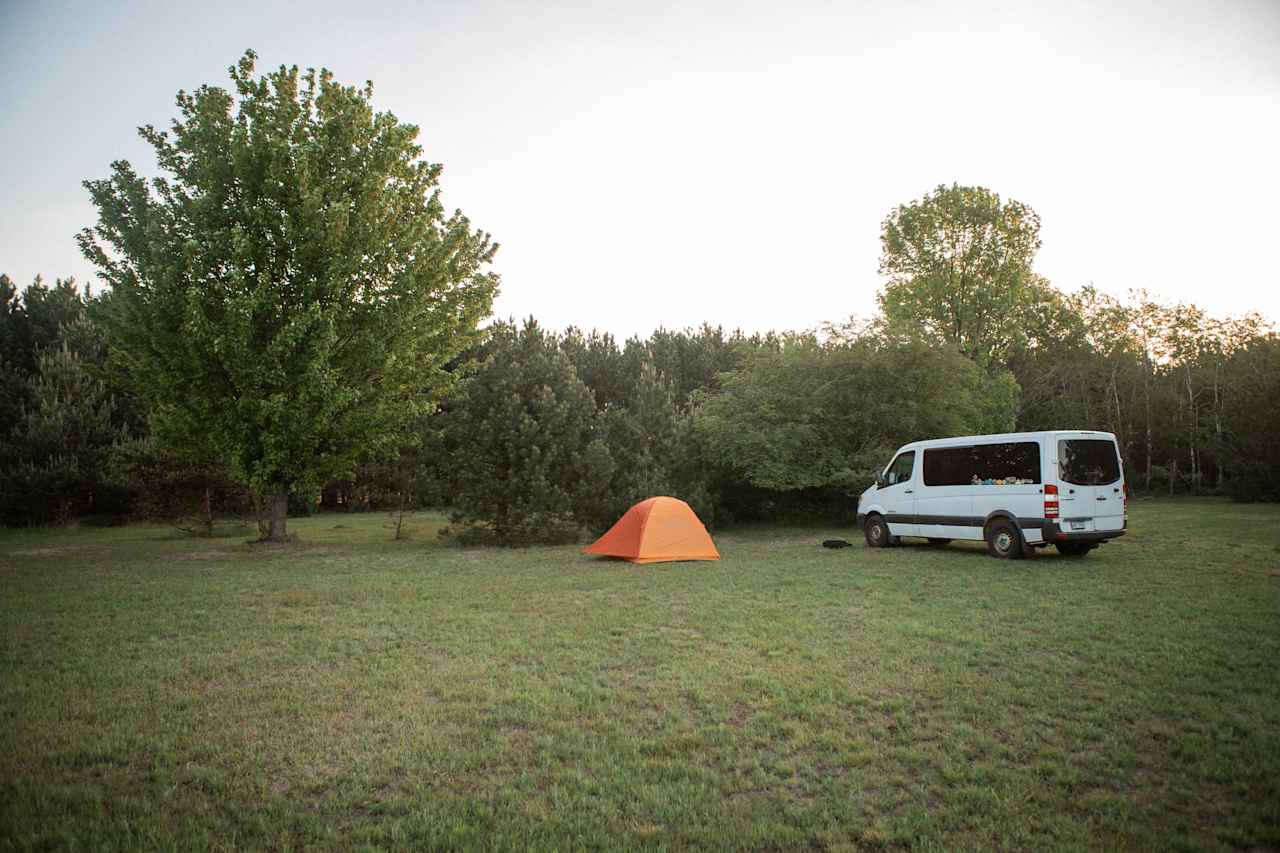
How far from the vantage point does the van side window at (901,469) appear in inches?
615

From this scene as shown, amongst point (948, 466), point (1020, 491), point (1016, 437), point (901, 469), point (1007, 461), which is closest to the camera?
point (1020, 491)

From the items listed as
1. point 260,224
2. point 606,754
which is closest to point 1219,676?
point 606,754

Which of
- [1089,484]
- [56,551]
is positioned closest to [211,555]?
[56,551]

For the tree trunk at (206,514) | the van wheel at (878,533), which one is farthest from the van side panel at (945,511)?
the tree trunk at (206,514)

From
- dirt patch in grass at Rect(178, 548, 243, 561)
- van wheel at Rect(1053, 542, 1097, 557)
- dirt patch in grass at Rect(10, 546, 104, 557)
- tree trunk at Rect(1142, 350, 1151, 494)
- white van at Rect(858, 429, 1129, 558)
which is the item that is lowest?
dirt patch in grass at Rect(178, 548, 243, 561)

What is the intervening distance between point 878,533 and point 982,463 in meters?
3.33

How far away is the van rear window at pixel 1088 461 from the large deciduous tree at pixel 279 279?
1423cm

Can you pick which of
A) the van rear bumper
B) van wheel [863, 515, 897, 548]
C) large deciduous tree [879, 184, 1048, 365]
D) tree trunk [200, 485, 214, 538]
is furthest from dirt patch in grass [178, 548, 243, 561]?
large deciduous tree [879, 184, 1048, 365]

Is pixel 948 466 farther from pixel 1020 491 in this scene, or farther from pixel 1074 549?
pixel 1074 549

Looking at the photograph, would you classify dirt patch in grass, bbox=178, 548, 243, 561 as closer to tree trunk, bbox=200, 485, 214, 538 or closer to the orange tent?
tree trunk, bbox=200, 485, 214, 538

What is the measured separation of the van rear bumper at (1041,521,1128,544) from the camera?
A: 495 inches

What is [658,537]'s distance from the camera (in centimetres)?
1439

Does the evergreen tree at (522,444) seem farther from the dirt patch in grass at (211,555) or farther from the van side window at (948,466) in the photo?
the van side window at (948,466)

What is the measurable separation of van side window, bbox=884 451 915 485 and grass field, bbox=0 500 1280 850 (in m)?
5.37
